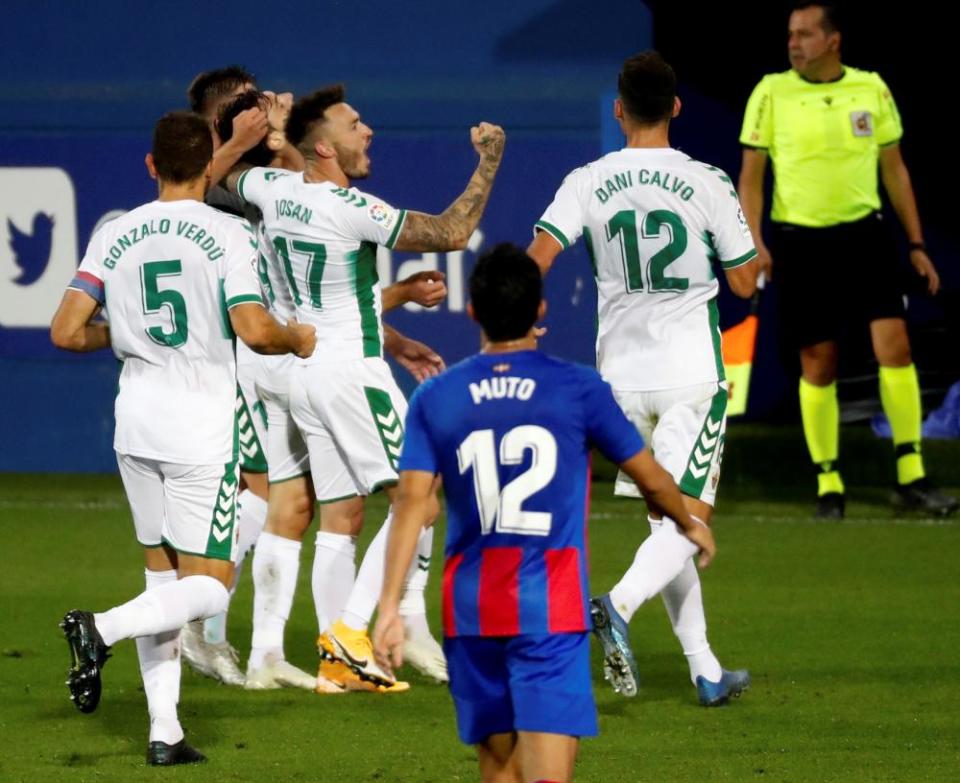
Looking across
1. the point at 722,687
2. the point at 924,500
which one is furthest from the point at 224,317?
the point at 924,500

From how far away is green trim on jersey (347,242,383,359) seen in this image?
675 centimetres

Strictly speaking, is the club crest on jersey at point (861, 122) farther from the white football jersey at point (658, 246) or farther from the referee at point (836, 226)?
the white football jersey at point (658, 246)

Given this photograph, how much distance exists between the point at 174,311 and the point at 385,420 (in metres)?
1.19

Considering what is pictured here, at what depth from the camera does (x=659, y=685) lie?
6887mm

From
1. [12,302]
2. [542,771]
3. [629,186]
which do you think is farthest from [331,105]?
[12,302]

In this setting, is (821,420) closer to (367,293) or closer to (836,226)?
(836,226)

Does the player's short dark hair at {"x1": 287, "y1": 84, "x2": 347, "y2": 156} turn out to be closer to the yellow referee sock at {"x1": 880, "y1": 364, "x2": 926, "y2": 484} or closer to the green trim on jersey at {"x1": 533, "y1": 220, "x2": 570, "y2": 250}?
the green trim on jersey at {"x1": 533, "y1": 220, "x2": 570, "y2": 250}

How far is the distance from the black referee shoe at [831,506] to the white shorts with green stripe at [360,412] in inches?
156

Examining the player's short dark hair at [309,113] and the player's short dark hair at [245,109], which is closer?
the player's short dark hair at [309,113]

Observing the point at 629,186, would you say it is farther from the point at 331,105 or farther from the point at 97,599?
the point at 97,599

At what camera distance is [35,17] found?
12078mm

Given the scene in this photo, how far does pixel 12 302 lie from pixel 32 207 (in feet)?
1.81

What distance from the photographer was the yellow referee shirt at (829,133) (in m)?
10.2

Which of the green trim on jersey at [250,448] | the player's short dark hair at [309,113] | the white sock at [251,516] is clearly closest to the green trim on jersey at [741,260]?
the player's short dark hair at [309,113]
